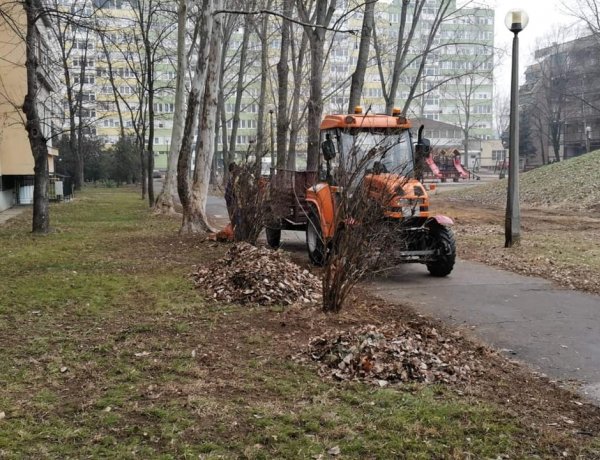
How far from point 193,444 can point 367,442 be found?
Result: 1075 mm

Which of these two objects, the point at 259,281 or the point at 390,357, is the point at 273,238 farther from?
the point at 390,357

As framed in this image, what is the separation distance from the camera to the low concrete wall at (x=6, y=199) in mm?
25614

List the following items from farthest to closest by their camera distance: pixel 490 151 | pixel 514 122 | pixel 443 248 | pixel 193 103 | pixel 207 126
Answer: pixel 490 151 < pixel 207 126 < pixel 193 103 < pixel 514 122 < pixel 443 248

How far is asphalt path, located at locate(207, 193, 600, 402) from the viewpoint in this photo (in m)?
5.96

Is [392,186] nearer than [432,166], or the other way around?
[392,186]

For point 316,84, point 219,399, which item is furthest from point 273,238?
point 219,399

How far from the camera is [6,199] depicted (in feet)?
88.1

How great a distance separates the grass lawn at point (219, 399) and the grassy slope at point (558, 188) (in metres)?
20.2

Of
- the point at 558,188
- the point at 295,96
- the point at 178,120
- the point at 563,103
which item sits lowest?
the point at 558,188

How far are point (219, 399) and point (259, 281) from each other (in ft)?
12.1

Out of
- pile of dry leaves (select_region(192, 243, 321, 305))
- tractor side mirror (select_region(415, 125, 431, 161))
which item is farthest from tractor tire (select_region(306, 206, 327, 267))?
tractor side mirror (select_region(415, 125, 431, 161))

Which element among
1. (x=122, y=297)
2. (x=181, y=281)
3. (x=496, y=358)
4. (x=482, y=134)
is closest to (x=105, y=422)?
(x=496, y=358)

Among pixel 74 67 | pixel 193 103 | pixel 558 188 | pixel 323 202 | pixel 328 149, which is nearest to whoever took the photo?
pixel 328 149

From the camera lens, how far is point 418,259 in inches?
395
